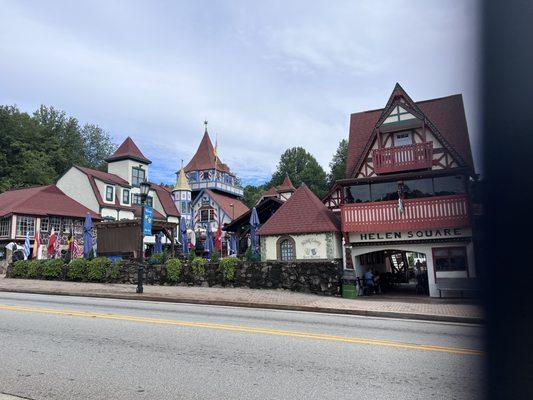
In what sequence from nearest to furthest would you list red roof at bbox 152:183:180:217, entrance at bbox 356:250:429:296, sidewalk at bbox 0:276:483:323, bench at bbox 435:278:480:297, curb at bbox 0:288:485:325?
curb at bbox 0:288:485:325
sidewalk at bbox 0:276:483:323
bench at bbox 435:278:480:297
entrance at bbox 356:250:429:296
red roof at bbox 152:183:180:217

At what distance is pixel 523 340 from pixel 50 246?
1080 inches

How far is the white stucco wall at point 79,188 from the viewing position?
44119 millimetres

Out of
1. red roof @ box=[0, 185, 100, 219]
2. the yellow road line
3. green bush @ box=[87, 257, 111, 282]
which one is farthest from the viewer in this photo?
red roof @ box=[0, 185, 100, 219]

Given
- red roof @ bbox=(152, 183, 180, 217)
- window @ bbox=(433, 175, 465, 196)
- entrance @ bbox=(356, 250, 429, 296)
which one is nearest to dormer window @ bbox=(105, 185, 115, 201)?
red roof @ bbox=(152, 183, 180, 217)

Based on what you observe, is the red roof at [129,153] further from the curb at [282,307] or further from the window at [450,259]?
the window at [450,259]

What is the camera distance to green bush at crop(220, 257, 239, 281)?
19453 millimetres

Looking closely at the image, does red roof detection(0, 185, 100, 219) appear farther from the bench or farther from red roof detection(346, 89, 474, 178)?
the bench

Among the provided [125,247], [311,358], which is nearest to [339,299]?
[311,358]

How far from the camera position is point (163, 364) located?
611 centimetres

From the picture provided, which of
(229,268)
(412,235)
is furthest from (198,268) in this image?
(412,235)

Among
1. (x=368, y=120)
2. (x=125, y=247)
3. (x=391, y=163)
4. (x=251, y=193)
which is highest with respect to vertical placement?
(x=251, y=193)

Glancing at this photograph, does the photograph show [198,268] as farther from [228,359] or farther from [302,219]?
[228,359]

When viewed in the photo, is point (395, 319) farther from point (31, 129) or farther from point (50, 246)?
point (31, 129)

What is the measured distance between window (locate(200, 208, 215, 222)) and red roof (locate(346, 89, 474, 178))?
116ft
